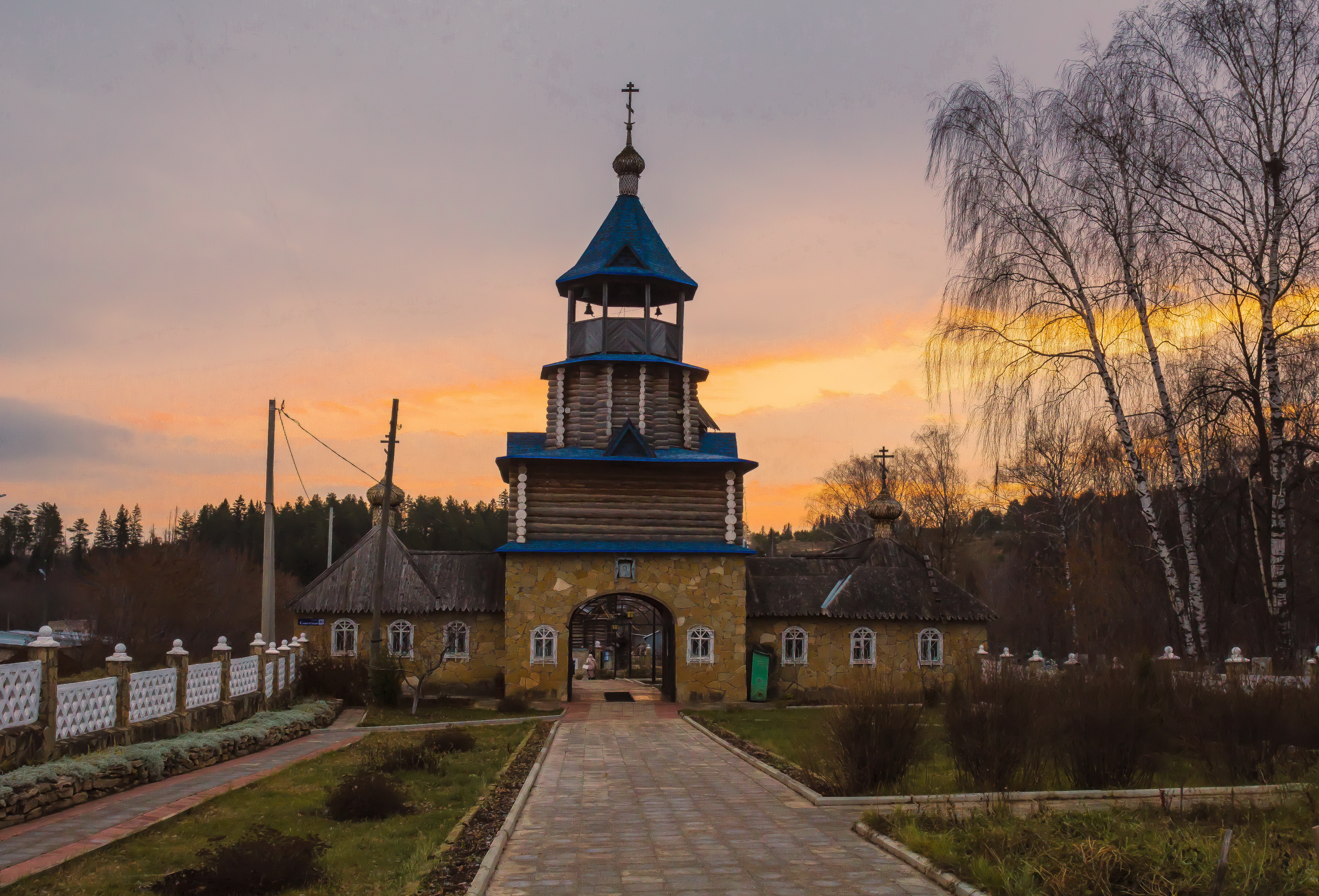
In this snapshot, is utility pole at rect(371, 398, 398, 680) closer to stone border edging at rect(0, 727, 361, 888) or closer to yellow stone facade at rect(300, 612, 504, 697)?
yellow stone facade at rect(300, 612, 504, 697)

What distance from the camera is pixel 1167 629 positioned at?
31375 mm

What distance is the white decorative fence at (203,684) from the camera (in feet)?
51.5

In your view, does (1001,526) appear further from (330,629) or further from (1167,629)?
(330,629)

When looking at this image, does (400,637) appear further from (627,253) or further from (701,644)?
(627,253)

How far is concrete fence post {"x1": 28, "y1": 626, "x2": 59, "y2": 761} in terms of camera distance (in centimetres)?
1130

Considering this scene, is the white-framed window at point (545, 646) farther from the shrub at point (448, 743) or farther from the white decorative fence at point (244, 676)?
the shrub at point (448, 743)

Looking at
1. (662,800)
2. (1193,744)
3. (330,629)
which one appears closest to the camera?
(662,800)

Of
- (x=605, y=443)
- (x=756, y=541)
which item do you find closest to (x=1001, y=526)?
(x=756, y=541)

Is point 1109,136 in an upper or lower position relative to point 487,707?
upper

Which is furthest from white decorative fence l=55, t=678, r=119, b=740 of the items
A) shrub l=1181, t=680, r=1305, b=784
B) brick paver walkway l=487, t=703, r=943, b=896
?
shrub l=1181, t=680, r=1305, b=784

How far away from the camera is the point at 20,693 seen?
1095 centimetres

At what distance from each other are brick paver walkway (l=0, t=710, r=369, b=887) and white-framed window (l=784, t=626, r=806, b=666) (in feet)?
48.0

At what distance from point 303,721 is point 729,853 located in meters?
12.9

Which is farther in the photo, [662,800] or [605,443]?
[605,443]
